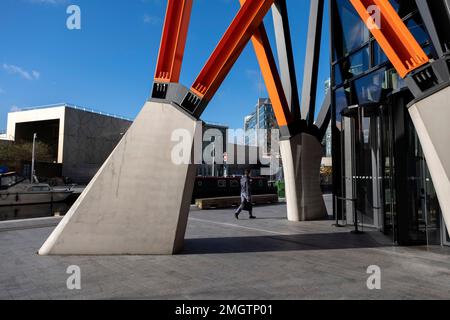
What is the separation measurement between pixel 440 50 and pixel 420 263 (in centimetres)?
399

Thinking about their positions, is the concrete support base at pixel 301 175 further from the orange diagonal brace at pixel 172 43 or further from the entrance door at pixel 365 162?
the orange diagonal brace at pixel 172 43

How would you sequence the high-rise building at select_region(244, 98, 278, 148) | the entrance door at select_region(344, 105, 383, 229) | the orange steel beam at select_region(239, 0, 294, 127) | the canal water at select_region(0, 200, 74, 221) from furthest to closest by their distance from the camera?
1. the high-rise building at select_region(244, 98, 278, 148)
2. the canal water at select_region(0, 200, 74, 221)
3. the orange steel beam at select_region(239, 0, 294, 127)
4. the entrance door at select_region(344, 105, 383, 229)

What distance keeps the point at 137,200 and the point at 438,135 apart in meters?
5.58

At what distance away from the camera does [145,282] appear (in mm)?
5402

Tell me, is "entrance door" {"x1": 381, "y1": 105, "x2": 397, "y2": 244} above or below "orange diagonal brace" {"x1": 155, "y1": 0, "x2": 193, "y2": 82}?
below

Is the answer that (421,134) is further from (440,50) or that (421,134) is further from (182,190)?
(182,190)

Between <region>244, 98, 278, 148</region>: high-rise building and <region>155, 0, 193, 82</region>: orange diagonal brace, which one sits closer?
<region>155, 0, 193, 82</region>: orange diagonal brace

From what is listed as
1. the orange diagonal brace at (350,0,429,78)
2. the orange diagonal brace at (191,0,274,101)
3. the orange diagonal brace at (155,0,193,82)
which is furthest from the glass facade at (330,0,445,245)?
the orange diagonal brace at (155,0,193,82)

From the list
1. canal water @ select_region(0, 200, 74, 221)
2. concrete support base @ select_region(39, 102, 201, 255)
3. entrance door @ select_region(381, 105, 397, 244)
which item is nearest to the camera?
concrete support base @ select_region(39, 102, 201, 255)

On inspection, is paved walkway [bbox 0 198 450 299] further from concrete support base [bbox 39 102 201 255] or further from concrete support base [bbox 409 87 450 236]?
concrete support base [bbox 409 87 450 236]

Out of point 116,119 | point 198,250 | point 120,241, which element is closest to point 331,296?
point 198,250

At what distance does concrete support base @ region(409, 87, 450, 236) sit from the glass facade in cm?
338

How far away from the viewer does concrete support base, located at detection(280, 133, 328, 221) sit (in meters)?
13.2

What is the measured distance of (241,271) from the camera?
6141 millimetres
